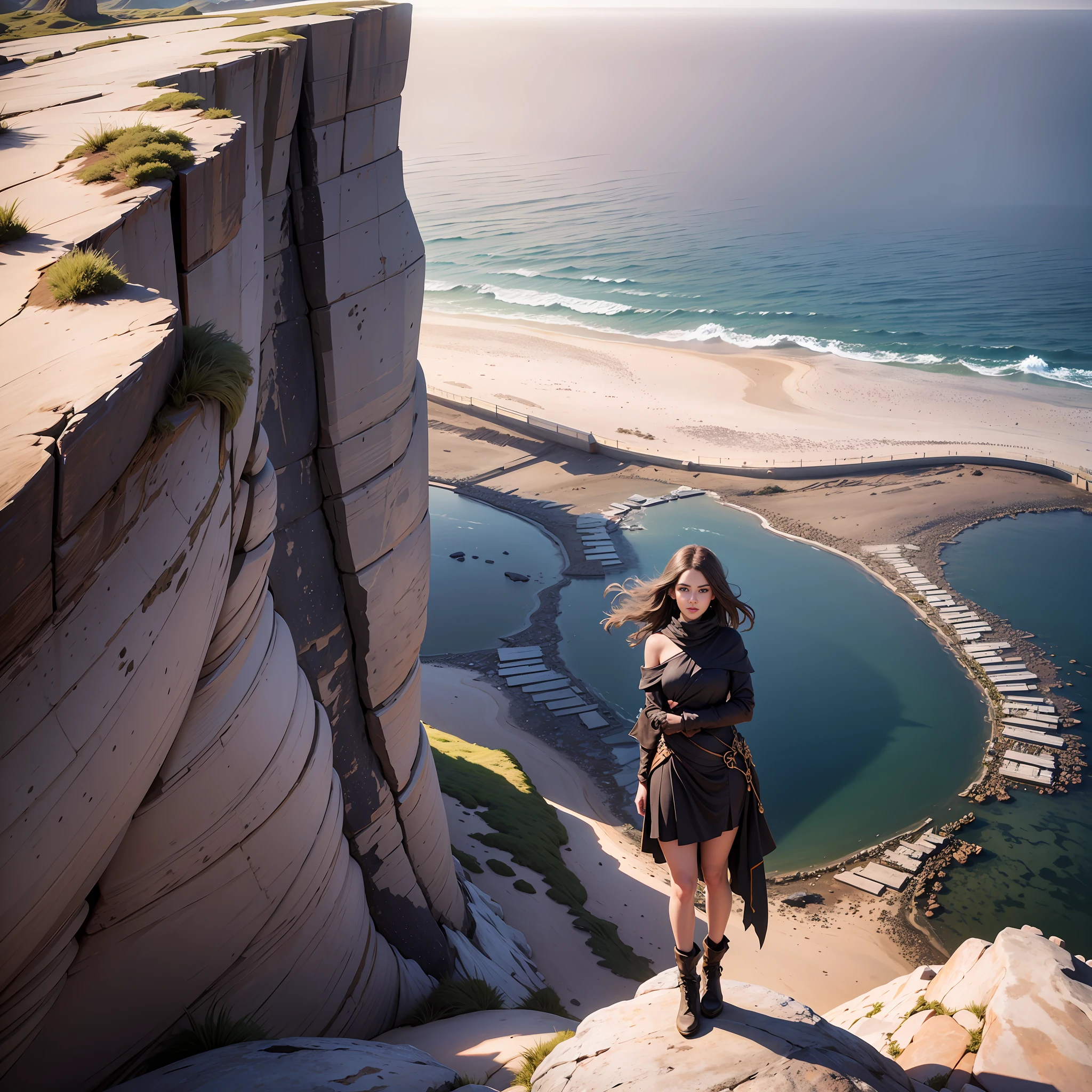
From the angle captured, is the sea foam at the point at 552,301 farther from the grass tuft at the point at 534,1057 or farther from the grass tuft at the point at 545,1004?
the grass tuft at the point at 534,1057

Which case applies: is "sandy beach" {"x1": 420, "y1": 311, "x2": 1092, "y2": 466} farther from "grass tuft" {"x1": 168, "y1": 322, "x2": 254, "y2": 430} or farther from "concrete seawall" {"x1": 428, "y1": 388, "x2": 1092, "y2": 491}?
"grass tuft" {"x1": 168, "y1": 322, "x2": 254, "y2": 430}

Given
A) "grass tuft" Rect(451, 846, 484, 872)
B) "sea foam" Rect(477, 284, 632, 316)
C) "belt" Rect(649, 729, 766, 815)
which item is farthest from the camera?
"sea foam" Rect(477, 284, 632, 316)

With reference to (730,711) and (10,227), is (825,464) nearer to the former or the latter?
(730,711)

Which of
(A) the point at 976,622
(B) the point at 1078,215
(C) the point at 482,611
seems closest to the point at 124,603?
(C) the point at 482,611

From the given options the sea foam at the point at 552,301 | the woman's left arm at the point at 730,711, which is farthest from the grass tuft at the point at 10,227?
the sea foam at the point at 552,301

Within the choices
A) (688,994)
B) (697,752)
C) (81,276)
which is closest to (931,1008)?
(688,994)

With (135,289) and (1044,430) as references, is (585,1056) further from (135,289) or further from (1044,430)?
(1044,430)

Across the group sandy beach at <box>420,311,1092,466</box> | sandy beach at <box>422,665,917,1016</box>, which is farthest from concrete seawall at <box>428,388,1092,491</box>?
sandy beach at <box>422,665,917,1016</box>
